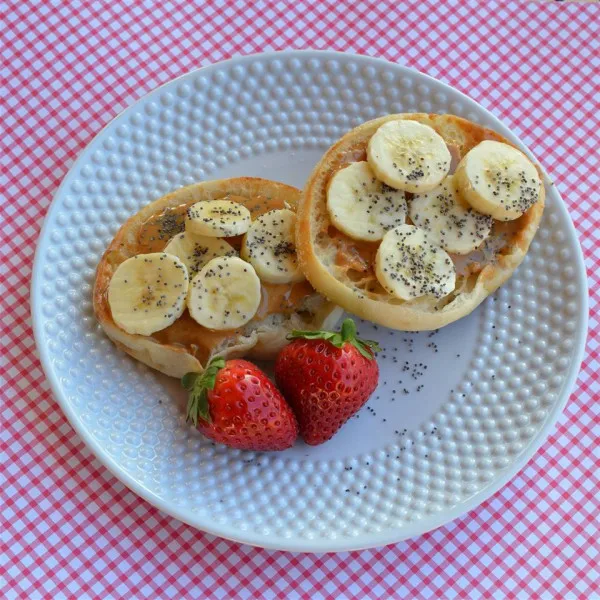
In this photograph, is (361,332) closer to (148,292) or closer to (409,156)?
(409,156)

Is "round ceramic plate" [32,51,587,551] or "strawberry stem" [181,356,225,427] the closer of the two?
"strawberry stem" [181,356,225,427]

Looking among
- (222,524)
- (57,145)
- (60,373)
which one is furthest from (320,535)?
→ (57,145)

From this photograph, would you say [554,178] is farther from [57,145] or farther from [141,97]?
[57,145]

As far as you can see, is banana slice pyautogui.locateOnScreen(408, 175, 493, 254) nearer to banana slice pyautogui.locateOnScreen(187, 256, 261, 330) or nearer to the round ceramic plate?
the round ceramic plate

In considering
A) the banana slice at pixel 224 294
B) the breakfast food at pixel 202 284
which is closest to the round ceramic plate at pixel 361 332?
the breakfast food at pixel 202 284

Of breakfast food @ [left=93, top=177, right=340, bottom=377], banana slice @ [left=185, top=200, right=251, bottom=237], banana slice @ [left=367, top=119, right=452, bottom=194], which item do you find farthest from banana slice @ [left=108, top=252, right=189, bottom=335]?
banana slice @ [left=367, top=119, right=452, bottom=194]

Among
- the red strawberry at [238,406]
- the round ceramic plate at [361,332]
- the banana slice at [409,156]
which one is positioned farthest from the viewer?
the banana slice at [409,156]

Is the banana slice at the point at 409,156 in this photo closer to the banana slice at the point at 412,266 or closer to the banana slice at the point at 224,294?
the banana slice at the point at 412,266
